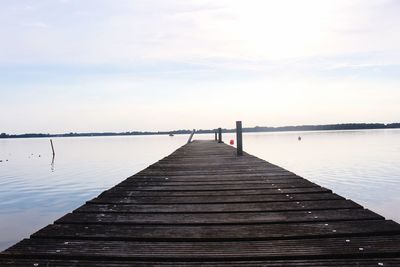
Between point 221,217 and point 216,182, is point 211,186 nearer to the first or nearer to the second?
point 216,182

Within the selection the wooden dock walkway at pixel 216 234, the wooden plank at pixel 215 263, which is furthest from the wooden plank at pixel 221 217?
the wooden plank at pixel 215 263

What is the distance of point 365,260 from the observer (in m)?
2.89

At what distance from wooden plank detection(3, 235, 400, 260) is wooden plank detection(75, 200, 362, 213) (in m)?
1.36

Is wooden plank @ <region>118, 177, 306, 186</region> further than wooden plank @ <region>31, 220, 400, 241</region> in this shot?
Yes

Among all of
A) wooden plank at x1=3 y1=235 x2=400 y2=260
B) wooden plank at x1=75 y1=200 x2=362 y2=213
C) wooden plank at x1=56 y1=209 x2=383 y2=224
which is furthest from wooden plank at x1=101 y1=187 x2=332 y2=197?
wooden plank at x1=3 y1=235 x2=400 y2=260

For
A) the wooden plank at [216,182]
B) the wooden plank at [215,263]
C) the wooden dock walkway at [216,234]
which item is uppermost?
the wooden plank at [216,182]

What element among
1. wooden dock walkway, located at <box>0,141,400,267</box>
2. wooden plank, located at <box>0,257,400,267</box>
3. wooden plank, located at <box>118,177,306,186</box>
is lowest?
wooden plank, located at <box>0,257,400,267</box>

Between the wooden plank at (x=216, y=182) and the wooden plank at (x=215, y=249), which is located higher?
the wooden plank at (x=216, y=182)

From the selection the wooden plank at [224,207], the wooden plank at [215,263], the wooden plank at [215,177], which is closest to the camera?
the wooden plank at [215,263]

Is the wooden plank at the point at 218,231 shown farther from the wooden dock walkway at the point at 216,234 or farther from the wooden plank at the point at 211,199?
the wooden plank at the point at 211,199

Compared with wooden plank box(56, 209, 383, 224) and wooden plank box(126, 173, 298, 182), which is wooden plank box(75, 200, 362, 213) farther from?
wooden plank box(126, 173, 298, 182)

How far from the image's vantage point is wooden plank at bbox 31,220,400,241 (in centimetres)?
353

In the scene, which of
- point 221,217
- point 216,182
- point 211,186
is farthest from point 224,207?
point 216,182

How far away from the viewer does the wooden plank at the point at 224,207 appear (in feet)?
15.7
